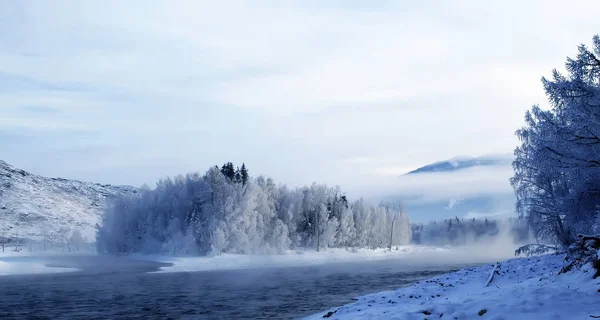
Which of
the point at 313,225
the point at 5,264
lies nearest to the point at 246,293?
the point at 5,264

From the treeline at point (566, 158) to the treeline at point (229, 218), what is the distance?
2375 inches

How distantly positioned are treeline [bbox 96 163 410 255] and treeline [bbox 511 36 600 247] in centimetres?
6032

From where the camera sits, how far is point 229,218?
93750 mm

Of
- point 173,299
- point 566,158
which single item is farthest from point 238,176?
point 566,158

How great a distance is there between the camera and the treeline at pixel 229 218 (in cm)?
9306

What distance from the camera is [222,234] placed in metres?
89.1

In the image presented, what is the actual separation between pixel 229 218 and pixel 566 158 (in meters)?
79.9

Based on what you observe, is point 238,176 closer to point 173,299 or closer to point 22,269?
point 22,269

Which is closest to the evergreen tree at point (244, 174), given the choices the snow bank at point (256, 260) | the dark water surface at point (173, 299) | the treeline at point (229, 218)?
the treeline at point (229, 218)

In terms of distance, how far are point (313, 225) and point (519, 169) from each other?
79.6m

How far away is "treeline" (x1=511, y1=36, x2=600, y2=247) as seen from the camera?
16922 millimetres

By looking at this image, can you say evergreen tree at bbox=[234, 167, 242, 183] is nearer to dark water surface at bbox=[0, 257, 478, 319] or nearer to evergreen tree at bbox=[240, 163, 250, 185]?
evergreen tree at bbox=[240, 163, 250, 185]

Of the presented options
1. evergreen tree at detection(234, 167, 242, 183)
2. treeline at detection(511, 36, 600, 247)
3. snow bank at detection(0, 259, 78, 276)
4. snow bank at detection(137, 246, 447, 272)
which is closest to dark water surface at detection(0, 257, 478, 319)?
treeline at detection(511, 36, 600, 247)

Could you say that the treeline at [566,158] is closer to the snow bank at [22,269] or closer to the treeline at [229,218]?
the treeline at [229,218]
